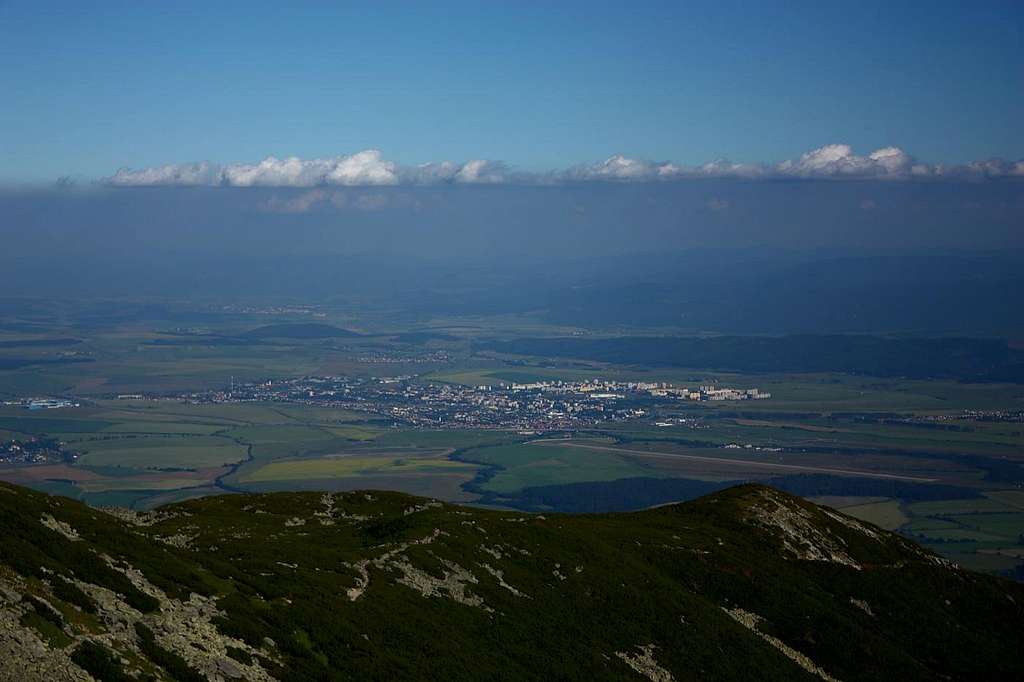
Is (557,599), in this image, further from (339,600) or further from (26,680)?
(26,680)

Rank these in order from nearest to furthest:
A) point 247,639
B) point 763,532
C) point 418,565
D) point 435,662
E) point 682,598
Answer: point 247,639 < point 435,662 < point 418,565 < point 682,598 < point 763,532

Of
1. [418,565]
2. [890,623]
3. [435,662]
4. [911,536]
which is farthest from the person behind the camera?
[911,536]

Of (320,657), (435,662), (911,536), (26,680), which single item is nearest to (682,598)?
(435,662)

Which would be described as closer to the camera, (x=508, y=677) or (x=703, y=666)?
(x=508, y=677)

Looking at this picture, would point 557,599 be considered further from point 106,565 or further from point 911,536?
point 911,536

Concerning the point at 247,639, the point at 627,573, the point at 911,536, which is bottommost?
the point at 911,536

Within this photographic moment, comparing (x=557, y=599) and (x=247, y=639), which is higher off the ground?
(x=247, y=639)
